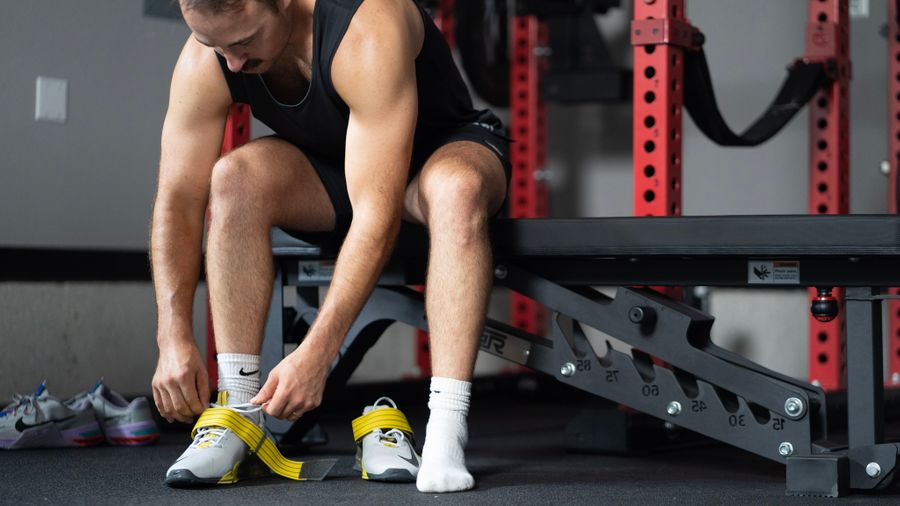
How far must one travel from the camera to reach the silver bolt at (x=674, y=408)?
7.32ft

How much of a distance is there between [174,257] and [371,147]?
45 centimetres

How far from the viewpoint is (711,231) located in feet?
7.10

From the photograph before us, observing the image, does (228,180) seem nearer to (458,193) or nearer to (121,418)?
(458,193)

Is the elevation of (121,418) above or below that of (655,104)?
below

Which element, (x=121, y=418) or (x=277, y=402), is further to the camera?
(x=121, y=418)

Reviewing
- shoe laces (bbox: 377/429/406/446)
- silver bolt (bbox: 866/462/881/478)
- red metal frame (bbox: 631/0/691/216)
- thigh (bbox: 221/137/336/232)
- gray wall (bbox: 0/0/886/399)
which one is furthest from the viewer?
gray wall (bbox: 0/0/886/399)

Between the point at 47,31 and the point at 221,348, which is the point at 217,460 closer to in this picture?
the point at 221,348

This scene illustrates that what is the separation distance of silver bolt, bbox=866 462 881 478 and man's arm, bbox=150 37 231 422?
119cm

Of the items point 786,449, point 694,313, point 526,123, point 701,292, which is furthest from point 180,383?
point 526,123

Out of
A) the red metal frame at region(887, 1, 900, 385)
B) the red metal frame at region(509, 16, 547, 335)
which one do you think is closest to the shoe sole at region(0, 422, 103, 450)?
the red metal frame at region(509, 16, 547, 335)

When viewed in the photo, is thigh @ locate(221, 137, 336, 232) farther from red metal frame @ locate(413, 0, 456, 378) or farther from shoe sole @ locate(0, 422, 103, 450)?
red metal frame @ locate(413, 0, 456, 378)

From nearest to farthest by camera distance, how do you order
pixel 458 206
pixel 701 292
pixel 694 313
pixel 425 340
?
pixel 458 206 < pixel 694 313 < pixel 701 292 < pixel 425 340

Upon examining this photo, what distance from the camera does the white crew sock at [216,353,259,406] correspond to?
220cm

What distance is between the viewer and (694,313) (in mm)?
2275
